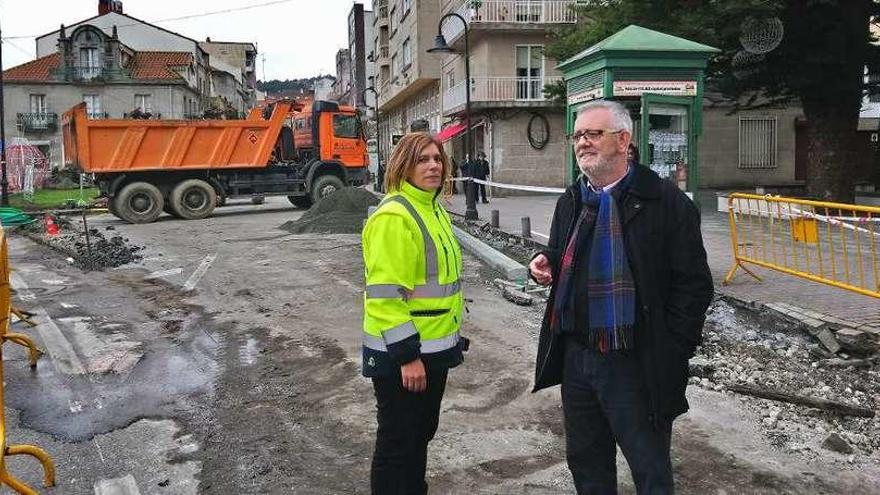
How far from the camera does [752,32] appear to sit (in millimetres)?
13227

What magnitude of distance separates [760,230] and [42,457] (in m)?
7.06

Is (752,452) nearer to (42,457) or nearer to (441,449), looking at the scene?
(441,449)

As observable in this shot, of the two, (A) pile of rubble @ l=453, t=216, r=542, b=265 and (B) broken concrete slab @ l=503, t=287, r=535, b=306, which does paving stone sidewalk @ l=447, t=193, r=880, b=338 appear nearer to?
(B) broken concrete slab @ l=503, t=287, r=535, b=306

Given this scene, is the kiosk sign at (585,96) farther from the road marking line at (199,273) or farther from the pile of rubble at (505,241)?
the road marking line at (199,273)

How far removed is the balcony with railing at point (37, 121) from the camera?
1930 inches

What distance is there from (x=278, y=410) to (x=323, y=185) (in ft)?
60.3

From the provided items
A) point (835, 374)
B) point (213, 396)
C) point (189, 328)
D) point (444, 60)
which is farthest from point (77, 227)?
point (444, 60)

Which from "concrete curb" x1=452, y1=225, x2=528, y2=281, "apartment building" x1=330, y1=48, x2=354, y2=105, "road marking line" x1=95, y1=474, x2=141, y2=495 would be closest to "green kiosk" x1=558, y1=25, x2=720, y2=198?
"concrete curb" x1=452, y1=225, x2=528, y2=281

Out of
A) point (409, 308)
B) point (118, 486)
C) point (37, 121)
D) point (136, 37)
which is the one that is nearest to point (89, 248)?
point (118, 486)

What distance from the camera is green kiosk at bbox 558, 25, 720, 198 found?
7.98 meters

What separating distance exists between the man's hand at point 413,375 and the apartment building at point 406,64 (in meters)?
26.3

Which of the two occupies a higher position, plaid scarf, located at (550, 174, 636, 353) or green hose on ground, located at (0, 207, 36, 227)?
plaid scarf, located at (550, 174, 636, 353)

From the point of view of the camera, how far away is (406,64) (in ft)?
140

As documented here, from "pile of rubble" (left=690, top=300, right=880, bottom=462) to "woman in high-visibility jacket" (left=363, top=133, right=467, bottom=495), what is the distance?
226cm
